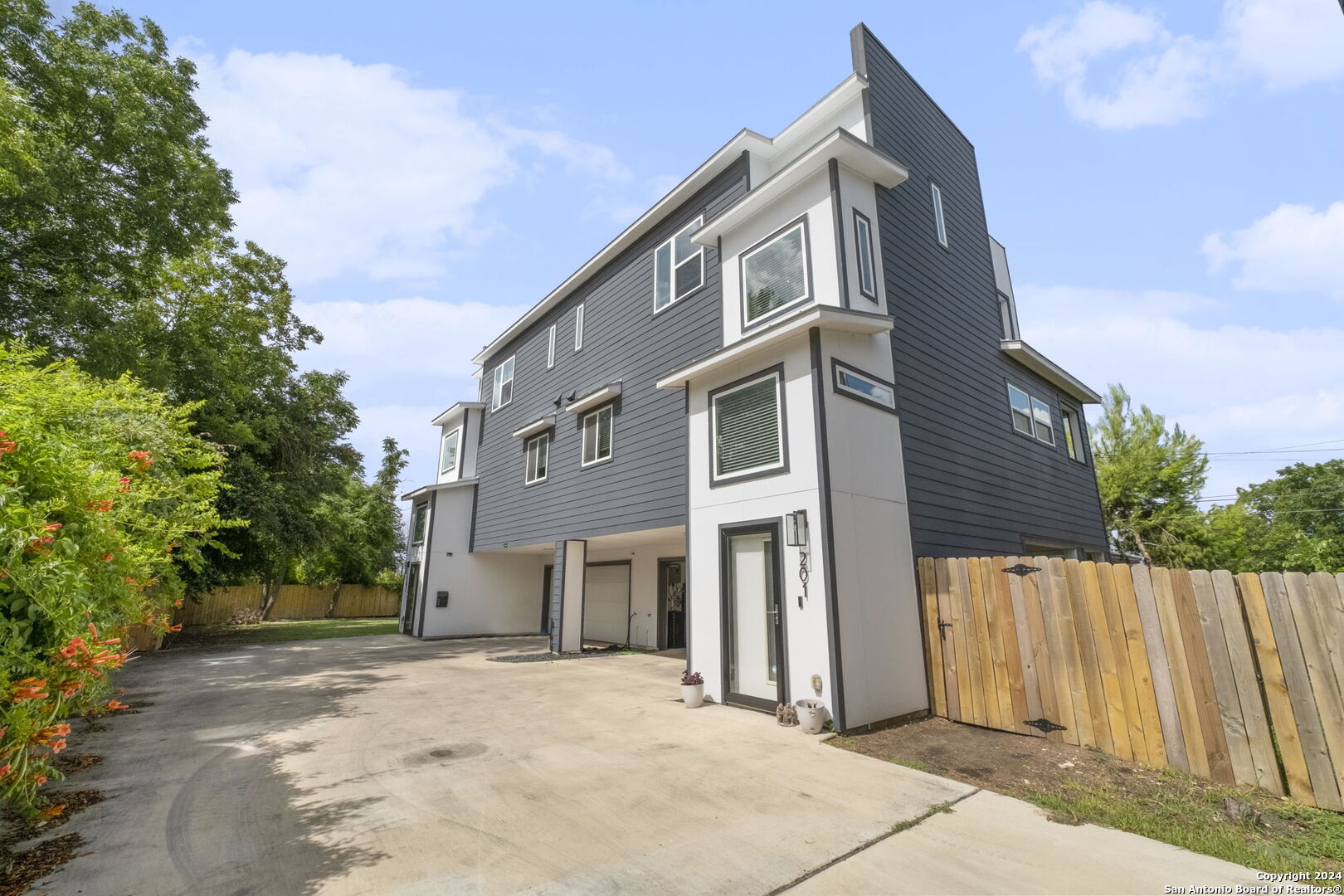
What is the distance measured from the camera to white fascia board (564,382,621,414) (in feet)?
38.1

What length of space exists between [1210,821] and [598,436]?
34.0 ft

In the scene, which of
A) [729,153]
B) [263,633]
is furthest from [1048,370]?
[263,633]

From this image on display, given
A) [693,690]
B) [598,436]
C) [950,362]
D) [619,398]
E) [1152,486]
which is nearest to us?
[693,690]

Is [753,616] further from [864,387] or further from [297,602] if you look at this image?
[297,602]

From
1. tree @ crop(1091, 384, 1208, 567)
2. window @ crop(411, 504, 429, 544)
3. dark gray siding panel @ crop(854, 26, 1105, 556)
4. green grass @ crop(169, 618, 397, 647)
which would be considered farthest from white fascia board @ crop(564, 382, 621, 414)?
tree @ crop(1091, 384, 1208, 567)

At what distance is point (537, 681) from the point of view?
30.7 feet

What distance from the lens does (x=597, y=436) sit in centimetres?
1226

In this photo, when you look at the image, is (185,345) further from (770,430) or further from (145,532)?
(770,430)

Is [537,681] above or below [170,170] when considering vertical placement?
below

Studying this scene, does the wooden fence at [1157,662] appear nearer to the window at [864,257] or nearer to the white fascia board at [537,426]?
the window at [864,257]

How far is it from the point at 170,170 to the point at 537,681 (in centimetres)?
1383

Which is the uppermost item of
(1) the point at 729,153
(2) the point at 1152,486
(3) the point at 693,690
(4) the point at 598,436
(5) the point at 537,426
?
(1) the point at 729,153

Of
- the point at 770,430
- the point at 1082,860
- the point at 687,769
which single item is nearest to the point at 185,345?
the point at 770,430

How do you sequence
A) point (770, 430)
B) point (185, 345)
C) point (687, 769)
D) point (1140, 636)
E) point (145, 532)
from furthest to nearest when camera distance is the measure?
point (185, 345), point (770, 430), point (145, 532), point (1140, 636), point (687, 769)
